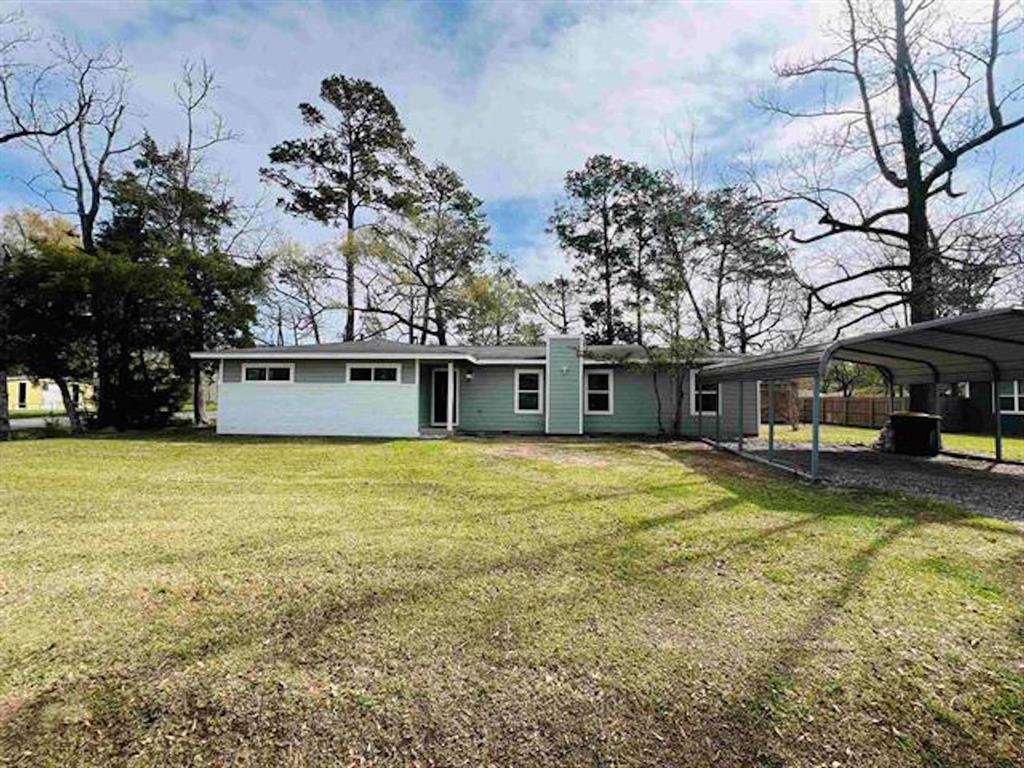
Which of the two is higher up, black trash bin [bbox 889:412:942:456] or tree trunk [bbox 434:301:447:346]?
tree trunk [bbox 434:301:447:346]

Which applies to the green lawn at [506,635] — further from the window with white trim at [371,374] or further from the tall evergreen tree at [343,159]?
the tall evergreen tree at [343,159]

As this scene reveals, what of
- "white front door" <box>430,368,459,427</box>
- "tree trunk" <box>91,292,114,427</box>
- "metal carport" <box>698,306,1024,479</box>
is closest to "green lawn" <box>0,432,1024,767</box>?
"metal carport" <box>698,306,1024,479</box>

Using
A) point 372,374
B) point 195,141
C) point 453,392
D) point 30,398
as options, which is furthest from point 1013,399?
point 30,398

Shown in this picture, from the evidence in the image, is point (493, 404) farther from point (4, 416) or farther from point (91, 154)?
point (91, 154)

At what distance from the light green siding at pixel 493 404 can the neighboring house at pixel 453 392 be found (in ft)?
0.10

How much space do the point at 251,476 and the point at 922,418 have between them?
13644 millimetres

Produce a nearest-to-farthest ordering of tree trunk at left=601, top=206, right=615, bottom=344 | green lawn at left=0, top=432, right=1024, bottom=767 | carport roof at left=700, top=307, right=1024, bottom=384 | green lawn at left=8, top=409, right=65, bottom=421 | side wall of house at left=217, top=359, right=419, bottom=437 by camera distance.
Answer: green lawn at left=0, top=432, right=1024, bottom=767
carport roof at left=700, top=307, right=1024, bottom=384
side wall of house at left=217, top=359, right=419, bottom=437
tree trunk at left=601, top=206, right=615, bottom=344
green lawn at left=8, top=409, right=65, bottom=421

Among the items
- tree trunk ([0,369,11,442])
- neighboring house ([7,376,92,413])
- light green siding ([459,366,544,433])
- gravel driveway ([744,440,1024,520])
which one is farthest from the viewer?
neighboring house ([7,376,92,413])

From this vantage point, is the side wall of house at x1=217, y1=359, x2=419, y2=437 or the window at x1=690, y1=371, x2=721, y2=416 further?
the window at x1=690, y1=371, x2=721, y2=416

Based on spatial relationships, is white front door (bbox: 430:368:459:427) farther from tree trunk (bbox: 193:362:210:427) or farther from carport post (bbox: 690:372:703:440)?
tree trunk (bbox: 193:362:210:427)

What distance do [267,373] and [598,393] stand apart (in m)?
9.71

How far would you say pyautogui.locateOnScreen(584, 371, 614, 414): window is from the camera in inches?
639

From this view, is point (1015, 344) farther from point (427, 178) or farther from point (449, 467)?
point (427, 178)

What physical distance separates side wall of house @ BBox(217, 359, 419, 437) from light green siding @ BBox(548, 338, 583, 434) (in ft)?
13.2
